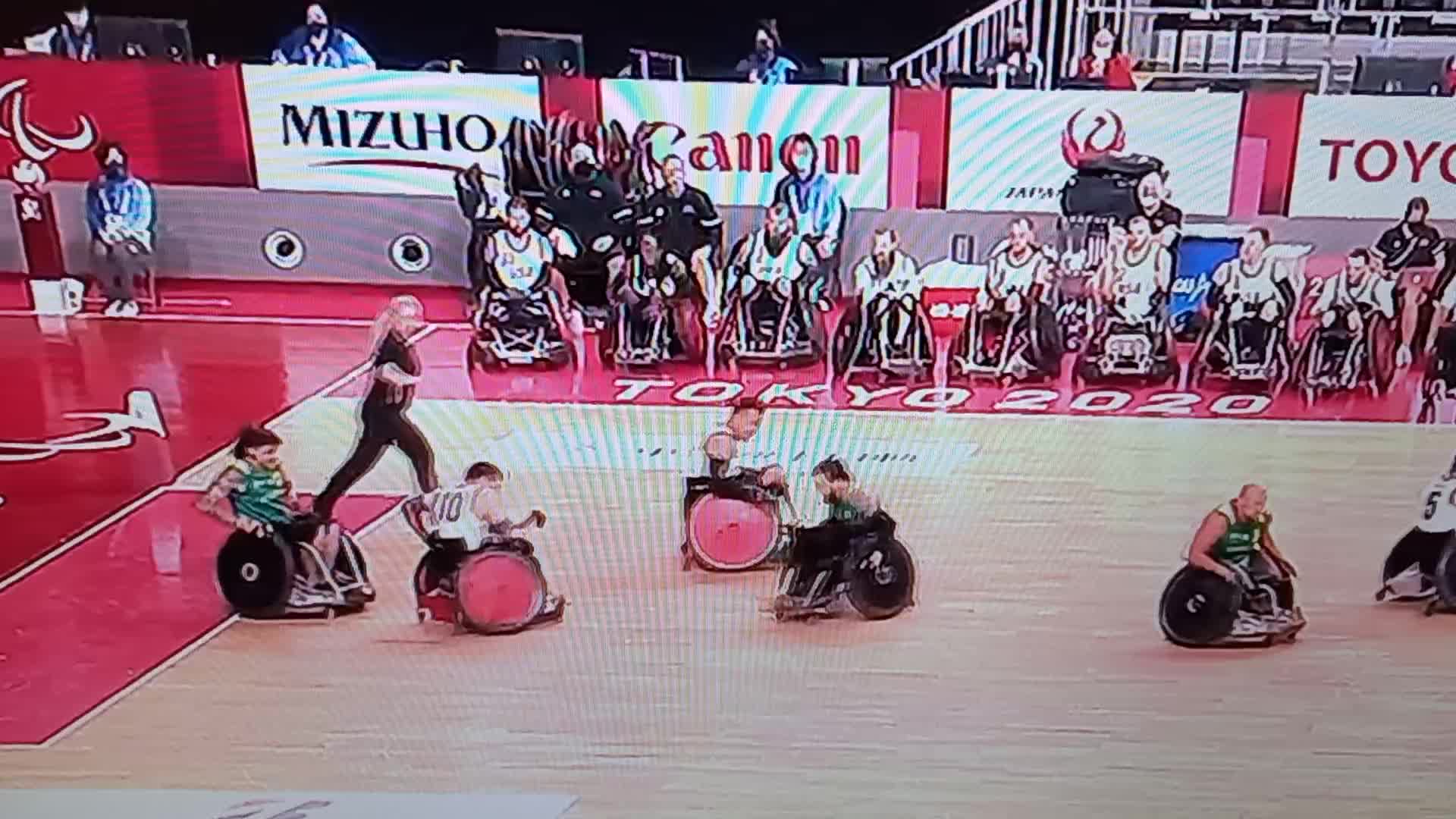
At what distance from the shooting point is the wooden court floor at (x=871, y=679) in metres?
1.34

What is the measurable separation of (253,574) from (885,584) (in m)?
0.66

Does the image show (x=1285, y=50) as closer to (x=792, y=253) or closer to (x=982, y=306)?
(x=982, y=306)

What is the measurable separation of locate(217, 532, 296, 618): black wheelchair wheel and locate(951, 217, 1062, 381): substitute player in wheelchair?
73 cm

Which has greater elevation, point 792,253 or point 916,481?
point 792,253

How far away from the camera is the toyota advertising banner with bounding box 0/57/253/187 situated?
4.04 feet

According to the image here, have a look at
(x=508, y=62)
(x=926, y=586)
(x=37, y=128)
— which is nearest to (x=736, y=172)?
(x=508, y=62)

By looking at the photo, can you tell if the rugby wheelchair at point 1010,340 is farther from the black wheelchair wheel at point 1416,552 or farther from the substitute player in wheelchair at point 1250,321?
the black wheelchair wheel at point 1416,552

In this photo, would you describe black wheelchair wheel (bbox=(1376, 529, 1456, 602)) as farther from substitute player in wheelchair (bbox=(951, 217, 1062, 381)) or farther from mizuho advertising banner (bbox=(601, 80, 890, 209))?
mizuho advertising banner (bbox=(601, 80, 890, 209))

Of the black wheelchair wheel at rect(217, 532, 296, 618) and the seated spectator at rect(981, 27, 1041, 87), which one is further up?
the seated spectator at rect(981, 27, 1041, 87)

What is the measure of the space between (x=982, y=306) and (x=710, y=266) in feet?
0.89

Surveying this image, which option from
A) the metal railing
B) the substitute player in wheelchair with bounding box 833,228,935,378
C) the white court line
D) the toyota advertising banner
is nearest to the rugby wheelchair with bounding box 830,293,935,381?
the substitute player in wheelchair with bounding box 833,228,935,378

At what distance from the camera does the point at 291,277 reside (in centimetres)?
129

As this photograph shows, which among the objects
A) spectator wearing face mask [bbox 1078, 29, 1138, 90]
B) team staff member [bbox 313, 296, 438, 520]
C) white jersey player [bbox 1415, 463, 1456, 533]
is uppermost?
spectator wearing face mask [bbox 1078, 29, 1138, 90]

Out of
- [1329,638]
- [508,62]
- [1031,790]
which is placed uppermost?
[508,62]
